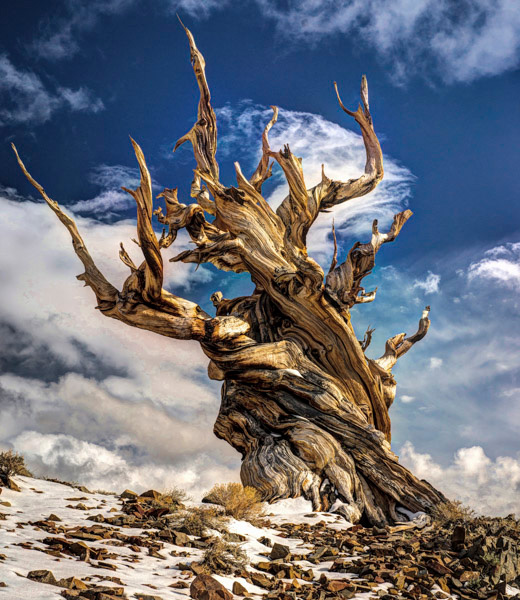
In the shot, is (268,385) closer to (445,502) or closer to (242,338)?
(242,338)

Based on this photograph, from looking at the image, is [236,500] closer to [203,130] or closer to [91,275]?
[91,275]

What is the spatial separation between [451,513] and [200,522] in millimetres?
5515

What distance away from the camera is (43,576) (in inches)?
170

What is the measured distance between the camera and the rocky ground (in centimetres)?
471

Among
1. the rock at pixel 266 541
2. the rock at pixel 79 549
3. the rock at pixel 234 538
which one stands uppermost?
the rock at pixel 266 541

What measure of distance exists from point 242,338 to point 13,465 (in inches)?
191

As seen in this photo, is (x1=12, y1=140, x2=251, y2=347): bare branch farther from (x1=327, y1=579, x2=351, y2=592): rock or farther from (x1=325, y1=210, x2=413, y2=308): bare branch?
(x1=327, y1=579, x2=351, y2=592): rock

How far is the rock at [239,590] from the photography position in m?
5.10

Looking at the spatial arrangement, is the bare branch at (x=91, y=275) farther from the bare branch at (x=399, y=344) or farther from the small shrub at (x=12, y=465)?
the bare branch at (x=399, y=344)

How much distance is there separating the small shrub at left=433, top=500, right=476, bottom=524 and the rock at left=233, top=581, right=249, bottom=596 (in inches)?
233

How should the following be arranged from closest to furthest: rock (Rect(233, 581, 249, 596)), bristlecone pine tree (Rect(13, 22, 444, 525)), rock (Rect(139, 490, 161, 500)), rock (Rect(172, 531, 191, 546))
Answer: rock (Rect(233, 581, 249, 596)), rock (Rect(172, 531, 191, 546)), rock (Rect(139, 490, 161, 500)), bristlecone pine tree (Rect(13, 22, 444, 525))

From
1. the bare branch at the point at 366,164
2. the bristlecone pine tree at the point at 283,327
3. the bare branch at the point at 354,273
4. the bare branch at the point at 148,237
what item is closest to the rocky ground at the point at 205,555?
the bristlecone pine tree at the point at 283,327

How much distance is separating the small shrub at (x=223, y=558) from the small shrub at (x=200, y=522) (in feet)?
1.14

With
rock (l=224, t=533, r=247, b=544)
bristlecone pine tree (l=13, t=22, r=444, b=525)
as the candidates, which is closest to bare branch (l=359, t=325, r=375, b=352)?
bristlecone pine tree (l=13, t=22, r=444, b=525)
